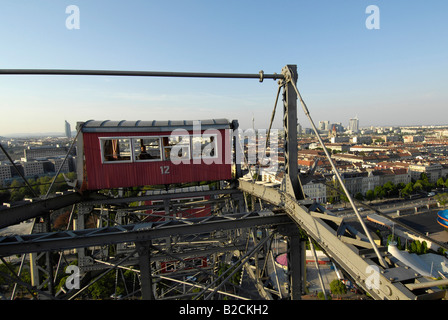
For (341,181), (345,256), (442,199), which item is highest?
(341,181)

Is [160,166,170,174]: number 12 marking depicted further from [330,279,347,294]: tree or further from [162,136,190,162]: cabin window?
[330,279,347,294]: tree

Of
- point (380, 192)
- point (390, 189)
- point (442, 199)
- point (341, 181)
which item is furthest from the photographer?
point (390, 189)

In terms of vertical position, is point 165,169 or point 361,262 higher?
point 165,169

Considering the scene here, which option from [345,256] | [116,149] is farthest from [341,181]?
[116,149]

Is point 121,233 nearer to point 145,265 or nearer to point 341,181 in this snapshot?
point 145,265

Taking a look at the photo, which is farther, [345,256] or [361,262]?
[345,256]
